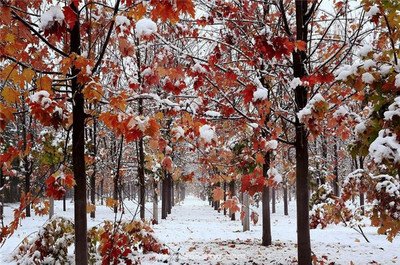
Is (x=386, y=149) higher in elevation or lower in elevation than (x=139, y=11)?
lower

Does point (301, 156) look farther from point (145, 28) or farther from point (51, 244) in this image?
point (51, 244)

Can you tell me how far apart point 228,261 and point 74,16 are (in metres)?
7.16

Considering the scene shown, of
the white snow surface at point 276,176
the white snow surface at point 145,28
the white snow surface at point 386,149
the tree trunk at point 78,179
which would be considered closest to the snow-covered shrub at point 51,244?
the tree trunk at point 78,179

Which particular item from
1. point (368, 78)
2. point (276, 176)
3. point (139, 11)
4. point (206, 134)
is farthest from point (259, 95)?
point (139, 11)

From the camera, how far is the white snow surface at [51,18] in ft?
9.86

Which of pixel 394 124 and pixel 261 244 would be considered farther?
pixel 261 244

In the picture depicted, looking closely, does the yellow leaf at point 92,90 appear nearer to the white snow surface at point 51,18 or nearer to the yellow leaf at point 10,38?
the white snow surface at point 51,18

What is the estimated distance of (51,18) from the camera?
9.91ft

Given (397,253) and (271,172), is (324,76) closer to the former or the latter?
(271,172)

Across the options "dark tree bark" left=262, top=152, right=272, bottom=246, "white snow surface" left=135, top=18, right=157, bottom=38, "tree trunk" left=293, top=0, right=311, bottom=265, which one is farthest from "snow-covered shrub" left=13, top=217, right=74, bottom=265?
"dark tree bark" left=262, top=152, right=272, bottom=246

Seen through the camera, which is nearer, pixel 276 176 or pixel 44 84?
pixel 44 84

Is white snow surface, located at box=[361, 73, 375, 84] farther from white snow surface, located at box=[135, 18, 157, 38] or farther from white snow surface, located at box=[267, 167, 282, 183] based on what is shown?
white snow surface, located at box=[135, 18, 157, 38]

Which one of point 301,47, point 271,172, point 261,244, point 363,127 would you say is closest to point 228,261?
point 261,244

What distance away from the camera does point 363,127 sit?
15.6 ft
